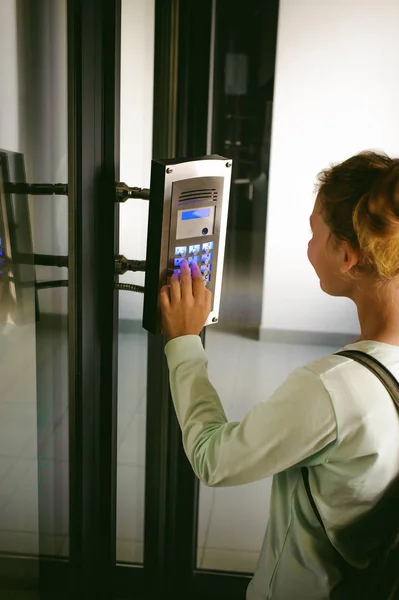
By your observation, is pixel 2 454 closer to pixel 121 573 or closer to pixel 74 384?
pixel 74 384

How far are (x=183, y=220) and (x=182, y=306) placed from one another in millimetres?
129

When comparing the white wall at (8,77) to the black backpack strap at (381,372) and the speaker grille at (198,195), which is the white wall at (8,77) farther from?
the black backpack strap at (381,372)

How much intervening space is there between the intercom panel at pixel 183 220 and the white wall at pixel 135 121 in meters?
0.16

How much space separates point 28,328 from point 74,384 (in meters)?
0.16

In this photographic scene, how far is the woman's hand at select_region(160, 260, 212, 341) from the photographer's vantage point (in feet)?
3.31

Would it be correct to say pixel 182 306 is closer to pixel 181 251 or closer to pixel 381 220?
pixel 181 251

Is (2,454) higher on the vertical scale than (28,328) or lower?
lower

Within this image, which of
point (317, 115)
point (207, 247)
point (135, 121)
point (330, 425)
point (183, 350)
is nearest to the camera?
point (330, 425)

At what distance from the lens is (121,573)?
178cm

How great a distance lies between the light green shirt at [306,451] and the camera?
2.68 feet

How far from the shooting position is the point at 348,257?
2.94 feet

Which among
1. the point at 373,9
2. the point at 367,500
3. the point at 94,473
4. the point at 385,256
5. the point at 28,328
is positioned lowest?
the point at 94,473

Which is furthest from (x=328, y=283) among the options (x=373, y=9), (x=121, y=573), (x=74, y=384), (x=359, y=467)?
(x=373, y=9)

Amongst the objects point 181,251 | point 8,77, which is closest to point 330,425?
point 181,251
